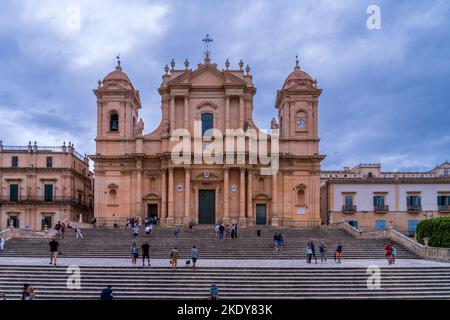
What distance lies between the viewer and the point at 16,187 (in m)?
54.0

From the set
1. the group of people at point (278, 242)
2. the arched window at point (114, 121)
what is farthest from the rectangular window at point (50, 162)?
the group of people at point (278, 242)

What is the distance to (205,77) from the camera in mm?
47594

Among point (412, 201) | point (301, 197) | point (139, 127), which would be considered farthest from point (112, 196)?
point (412, 201)

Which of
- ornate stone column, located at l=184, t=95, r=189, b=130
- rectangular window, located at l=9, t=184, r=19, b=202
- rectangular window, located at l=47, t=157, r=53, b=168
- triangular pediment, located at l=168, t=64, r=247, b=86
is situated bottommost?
rectangular window, located at l=9, t=184, r=19, b=202

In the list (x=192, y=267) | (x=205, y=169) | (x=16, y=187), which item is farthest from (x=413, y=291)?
(x=16, y=187)

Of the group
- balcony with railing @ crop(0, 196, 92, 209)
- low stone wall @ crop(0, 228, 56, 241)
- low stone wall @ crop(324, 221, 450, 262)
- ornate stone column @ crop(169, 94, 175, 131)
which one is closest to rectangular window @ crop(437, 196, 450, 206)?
low stone wall @ crop(324, 221, 450, 262)

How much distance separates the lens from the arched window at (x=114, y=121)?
48344 millimetres

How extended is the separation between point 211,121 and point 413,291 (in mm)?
29247

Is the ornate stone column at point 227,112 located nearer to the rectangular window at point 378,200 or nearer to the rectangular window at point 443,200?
the rectangular window at point 378,200

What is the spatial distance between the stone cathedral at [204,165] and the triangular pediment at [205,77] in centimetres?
8

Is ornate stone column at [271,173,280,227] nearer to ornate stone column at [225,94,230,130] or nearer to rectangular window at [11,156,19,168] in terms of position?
ornate stone column at [225,94,230,130]

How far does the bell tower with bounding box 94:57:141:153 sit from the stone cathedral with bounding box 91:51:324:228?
85 millimetres

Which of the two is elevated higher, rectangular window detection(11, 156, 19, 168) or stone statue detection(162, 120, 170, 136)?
stone statue detection(162, 120, 170, 136)

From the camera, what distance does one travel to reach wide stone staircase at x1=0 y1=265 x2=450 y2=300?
1992cm
